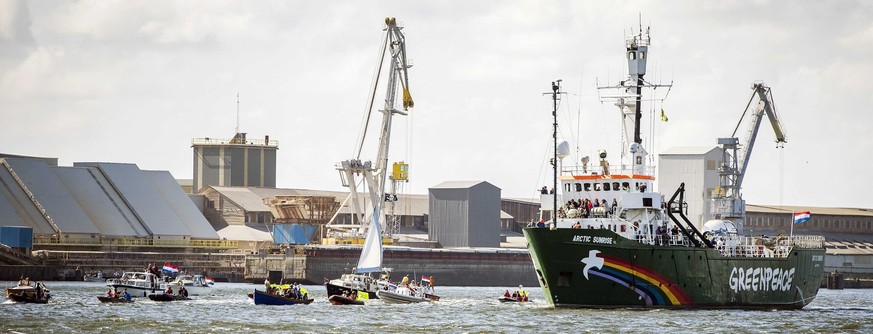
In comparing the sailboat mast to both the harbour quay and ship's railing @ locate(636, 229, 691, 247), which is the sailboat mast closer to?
ship's railing @ locate(636, 229, 691, 247)

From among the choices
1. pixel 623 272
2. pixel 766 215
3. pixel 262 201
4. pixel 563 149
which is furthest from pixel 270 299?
pixel 766 215

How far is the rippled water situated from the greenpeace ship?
116 centimetres

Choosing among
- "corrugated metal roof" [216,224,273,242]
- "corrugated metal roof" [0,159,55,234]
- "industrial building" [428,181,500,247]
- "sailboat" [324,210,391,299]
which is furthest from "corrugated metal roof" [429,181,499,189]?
"sailboat" [324,210,391,299]

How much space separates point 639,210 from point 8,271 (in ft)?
226

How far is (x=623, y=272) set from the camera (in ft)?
252

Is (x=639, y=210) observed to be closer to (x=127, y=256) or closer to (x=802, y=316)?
(x=802, y=316)

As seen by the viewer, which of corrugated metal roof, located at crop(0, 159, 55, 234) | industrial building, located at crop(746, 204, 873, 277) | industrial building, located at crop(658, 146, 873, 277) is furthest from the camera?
industrial building, located at crop(746, 204, 873, 277)

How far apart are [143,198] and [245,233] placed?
45.3ft

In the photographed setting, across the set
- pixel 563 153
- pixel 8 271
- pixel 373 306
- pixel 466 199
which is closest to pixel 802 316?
pixel 563 153

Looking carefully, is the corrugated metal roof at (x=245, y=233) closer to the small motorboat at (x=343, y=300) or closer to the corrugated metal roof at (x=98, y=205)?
the corrugated metal roof at (x=98, y=205)

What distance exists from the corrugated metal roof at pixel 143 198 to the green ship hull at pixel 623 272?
89056 mm

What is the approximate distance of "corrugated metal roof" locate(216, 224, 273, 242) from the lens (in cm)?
17338

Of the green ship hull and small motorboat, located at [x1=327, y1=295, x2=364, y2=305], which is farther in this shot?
small motorboat, located at [x1=327, y1=295, x2=364, y2=305]

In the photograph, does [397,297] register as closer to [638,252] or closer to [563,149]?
[563,149]
